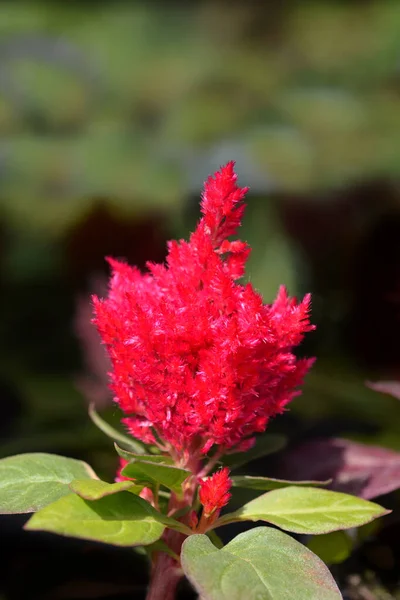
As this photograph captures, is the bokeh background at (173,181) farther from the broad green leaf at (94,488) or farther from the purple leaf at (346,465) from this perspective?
the broad green leaf at (94,488)

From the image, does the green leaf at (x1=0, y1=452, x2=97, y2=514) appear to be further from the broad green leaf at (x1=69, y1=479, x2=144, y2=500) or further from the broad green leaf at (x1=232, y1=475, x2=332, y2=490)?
the broad green leaf at (x1=232, y1=475, x2=332, y2=490)

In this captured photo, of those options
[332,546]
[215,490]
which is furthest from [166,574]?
[332,546]

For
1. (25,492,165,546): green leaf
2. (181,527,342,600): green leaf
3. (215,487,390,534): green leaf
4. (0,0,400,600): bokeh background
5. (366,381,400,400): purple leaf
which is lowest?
(181,527,342,600): green leaf

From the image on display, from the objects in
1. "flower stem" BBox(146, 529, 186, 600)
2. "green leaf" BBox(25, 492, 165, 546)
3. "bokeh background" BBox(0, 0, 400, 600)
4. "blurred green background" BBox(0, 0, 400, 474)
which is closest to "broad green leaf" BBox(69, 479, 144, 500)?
"green leaf" BBox(25, 492, 165, 546)

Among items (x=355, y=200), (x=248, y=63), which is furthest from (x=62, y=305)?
(x=248, y=63)

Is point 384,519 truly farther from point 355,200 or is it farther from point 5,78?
point 5,78

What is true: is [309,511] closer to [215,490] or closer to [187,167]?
[215,490]
